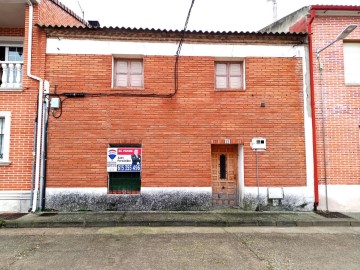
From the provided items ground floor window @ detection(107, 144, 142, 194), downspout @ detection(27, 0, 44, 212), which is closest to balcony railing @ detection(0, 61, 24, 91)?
downspout @ detection(27, 0, 44, 212)

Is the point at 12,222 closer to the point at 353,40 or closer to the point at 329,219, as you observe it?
the point at 329,219

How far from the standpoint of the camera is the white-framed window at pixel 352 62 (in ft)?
29.5

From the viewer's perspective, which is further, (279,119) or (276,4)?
(276,4)

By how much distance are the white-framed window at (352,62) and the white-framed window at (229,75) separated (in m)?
3.37

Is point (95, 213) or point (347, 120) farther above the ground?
point (347, 120)

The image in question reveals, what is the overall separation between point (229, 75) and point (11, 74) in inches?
267

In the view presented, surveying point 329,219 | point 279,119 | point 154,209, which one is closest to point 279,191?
point 329,219

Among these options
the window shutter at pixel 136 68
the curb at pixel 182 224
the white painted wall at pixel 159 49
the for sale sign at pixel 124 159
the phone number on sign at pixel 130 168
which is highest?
the white painted wall at pixel 159 49

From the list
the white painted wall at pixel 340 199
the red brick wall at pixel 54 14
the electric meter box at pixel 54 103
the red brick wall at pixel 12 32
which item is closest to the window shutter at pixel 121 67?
the electric meter box at pixel 54 103

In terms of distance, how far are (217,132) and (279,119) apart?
6.57 feet

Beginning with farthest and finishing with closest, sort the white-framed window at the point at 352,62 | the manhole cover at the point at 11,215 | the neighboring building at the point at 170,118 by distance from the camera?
the white-framed window at the point at 352,62
the neighboring building at the point at 170,118
the manhole cover at the point at 11,215

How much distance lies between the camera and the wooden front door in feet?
29.4

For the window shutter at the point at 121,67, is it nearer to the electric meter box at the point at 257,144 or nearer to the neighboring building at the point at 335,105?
the electric meter box at the point at 257,144

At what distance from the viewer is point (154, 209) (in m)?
8.34
